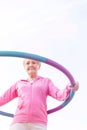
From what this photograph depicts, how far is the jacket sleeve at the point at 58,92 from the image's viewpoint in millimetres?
6199

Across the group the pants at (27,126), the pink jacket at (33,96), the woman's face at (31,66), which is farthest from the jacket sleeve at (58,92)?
the pants at (27,126)

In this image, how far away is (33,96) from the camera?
6191 mm

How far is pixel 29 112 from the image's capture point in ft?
19.8

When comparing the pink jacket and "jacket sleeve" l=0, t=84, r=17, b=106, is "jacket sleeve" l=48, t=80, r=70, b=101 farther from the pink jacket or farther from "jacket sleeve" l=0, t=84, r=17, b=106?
"jacket sleeve" l=0, t=84, r=17, b=106

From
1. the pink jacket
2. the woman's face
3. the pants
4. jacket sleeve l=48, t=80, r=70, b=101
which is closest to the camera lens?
the pants

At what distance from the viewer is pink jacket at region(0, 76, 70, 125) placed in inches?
238

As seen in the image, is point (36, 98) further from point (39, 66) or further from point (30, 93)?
point (39, 66)

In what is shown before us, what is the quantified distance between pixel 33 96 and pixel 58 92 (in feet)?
1.40

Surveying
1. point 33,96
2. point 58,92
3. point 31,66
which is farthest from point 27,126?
point 31,66

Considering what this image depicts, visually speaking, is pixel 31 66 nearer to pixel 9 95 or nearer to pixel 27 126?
pixel 9 95

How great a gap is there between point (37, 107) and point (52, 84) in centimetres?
57

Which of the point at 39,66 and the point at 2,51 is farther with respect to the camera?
the point at 39,66

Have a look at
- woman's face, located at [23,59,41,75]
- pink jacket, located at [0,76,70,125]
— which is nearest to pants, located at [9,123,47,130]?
pink jacket, located at [0,76,70,125]

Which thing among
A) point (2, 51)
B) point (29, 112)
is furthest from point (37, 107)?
point (2, 51)
